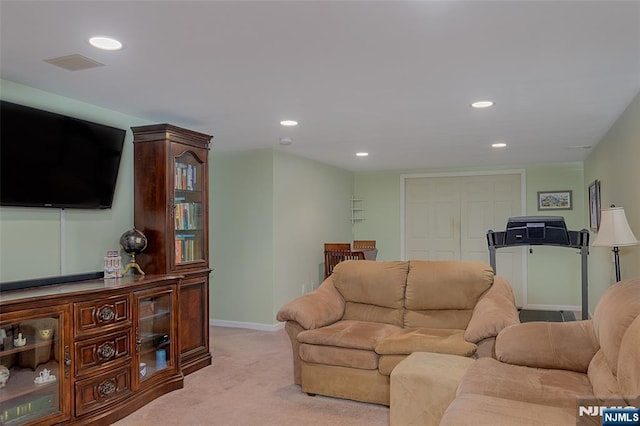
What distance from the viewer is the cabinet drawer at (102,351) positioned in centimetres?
296

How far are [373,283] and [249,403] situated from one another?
1.38m

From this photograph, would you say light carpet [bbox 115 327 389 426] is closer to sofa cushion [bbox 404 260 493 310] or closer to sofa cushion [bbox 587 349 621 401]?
sofa cushion [bbox 404 260 493 310]

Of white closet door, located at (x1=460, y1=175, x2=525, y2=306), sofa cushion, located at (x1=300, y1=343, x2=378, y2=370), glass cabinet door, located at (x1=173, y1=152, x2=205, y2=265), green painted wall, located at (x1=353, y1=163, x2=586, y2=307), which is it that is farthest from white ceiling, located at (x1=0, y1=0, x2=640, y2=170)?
white closet door, located at (x1=460, y1=175, x2=525, y2=306)

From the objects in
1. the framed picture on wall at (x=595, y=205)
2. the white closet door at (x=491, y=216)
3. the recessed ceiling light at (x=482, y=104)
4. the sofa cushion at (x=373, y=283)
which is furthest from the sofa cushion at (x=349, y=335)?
the white closet door at (x=491, y=216)

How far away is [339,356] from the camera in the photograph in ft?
11.1

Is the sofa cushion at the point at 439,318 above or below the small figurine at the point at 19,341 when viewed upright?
below

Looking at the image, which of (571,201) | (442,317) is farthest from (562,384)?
(571,201)

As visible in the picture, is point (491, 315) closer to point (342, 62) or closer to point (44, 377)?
point (342, 62)

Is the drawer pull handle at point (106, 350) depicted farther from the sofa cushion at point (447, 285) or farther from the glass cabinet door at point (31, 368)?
the sofa cushion at point (447, 285)

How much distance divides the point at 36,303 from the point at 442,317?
281cm

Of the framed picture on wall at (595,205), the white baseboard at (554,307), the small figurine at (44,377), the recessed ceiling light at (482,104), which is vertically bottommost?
the white baseboard at (554,307)

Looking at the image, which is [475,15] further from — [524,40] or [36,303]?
[36,303]

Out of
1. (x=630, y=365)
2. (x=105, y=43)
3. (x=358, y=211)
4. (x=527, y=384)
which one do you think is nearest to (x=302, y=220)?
(x=358, y=211)

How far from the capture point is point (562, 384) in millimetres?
2307
